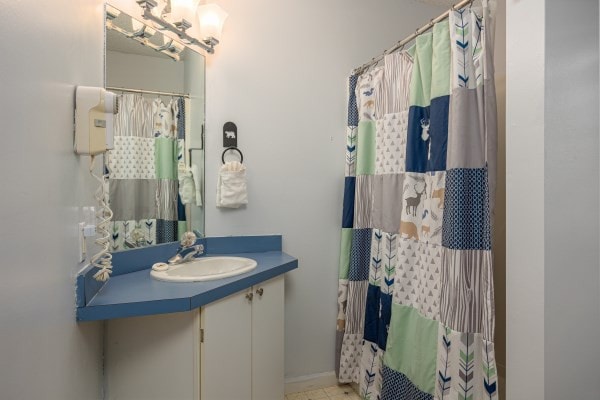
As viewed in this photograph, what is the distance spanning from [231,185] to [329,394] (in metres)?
1.45

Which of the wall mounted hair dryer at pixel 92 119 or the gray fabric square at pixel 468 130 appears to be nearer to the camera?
the wall mounted hair dryer at pixel 92 119

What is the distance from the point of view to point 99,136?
3.15 ft

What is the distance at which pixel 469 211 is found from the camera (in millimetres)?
1185

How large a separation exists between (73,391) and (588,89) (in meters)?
1.81

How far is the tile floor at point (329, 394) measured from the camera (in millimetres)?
1910

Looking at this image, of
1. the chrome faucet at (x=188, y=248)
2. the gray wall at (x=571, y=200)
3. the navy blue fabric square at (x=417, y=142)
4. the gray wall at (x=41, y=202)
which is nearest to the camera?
the gray wall at (x=41, y=202)

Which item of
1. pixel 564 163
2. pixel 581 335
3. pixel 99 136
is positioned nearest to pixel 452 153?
pixel 564 163

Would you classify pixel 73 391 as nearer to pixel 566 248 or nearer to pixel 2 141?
pixel 2 141

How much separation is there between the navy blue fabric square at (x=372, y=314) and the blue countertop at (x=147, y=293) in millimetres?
→ 630

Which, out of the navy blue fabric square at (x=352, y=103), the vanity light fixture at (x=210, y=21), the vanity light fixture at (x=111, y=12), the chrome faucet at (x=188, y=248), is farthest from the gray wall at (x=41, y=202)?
the navy blue fabric square at (x=352, y=103)

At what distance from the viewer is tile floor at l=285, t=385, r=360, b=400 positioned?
191 centimetres

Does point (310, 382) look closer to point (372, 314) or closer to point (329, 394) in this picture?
point (329, 394)

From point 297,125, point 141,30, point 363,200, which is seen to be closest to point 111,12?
point 141,30

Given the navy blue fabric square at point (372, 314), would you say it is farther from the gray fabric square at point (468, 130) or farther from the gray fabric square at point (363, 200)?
the gray fabric square at point (468, 130)
